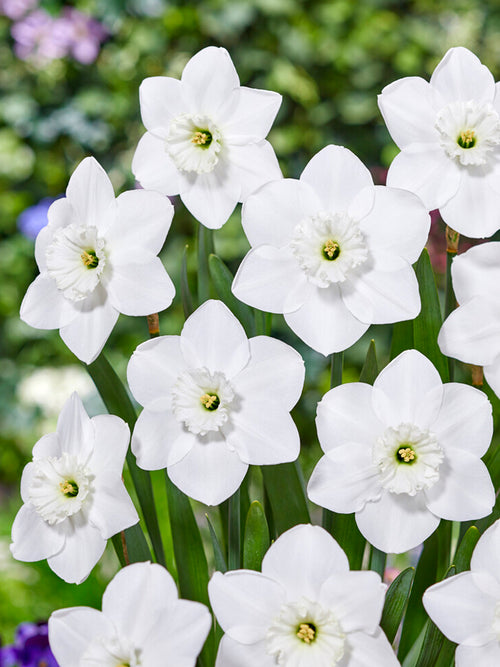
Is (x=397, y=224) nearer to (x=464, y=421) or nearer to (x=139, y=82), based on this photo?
(x=464, y=421)

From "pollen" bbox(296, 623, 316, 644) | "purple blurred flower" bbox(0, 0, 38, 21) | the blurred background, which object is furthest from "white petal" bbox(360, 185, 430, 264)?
"purple blurred flower" bbox(0, 0, 38, 21)

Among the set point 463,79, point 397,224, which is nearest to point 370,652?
point 397,224

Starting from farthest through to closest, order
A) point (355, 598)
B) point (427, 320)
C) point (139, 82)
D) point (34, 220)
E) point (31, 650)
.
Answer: point (139, 82), point (34, 220), point (31, 650), point (427, 320), point (355, 598)

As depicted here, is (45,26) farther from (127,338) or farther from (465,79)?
(465,79)

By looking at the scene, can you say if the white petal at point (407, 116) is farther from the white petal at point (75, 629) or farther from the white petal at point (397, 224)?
the white petal at point (75, 629)

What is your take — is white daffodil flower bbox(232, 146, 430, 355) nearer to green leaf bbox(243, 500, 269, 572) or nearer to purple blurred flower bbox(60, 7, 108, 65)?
green leaf bbox(243, 500, 269, 572)

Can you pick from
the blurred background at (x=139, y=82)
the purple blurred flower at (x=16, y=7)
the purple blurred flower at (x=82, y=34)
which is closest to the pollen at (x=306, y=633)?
the blurred background at (x=139, y=82)

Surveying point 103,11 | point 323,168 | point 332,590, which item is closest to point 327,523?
point 332,590
